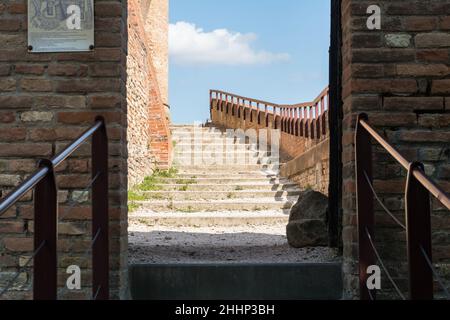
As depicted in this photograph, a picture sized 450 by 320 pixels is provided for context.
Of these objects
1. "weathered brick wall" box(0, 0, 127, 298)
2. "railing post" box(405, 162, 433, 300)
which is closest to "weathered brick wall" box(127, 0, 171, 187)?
"weathered brick wall" box(0, 0, 127, 298)

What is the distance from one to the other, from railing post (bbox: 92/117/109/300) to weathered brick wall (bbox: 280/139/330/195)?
4.60 meters

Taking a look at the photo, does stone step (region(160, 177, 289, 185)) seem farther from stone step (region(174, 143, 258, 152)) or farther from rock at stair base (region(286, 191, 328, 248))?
rock at stair base (region(286, 191, 328, 248))

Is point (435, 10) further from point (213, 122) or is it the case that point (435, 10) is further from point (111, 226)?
point (213, 122)

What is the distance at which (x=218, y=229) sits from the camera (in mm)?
7320

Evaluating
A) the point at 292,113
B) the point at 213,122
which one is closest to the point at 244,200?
the point at 292,113

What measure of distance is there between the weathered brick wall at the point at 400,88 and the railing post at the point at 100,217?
4.74 feet

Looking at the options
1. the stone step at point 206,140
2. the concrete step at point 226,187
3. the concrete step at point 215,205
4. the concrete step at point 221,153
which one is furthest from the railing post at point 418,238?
the stone step at point 206,140

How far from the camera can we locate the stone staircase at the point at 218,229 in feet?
11.9

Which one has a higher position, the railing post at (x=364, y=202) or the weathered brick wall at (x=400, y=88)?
the weathered brick wall at (x=400, y=88)

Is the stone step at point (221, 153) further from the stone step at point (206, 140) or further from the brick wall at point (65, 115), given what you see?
the brick wall at point (65, 115)

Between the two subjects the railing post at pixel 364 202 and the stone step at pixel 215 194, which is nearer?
the railing post at pixel 364 202

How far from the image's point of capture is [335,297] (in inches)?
142

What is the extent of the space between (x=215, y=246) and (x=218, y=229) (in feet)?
6.35

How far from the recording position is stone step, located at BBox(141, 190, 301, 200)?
954 centimetres
